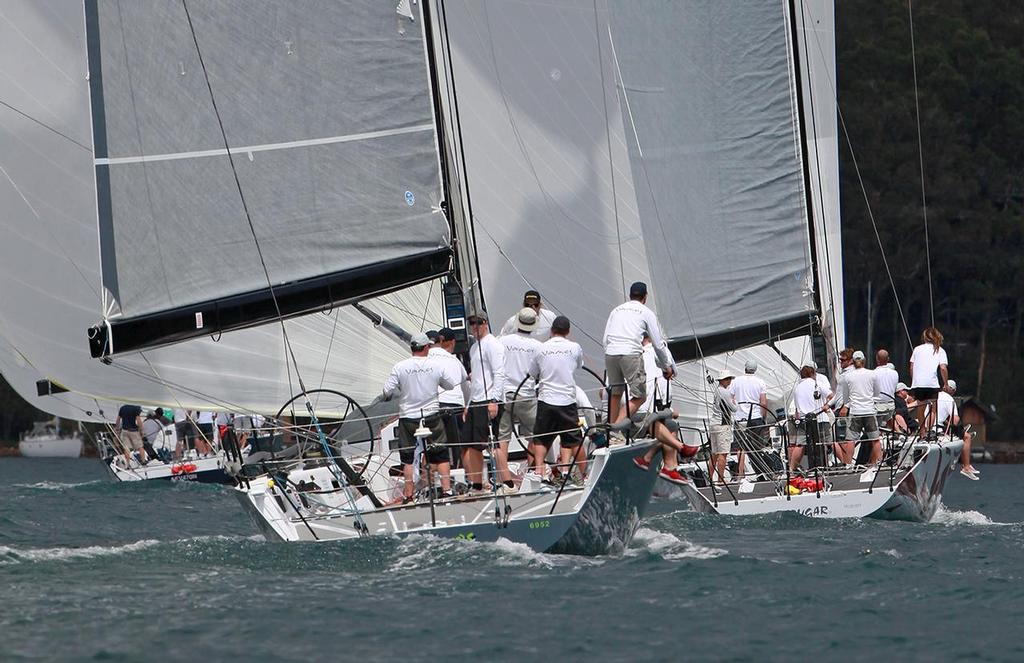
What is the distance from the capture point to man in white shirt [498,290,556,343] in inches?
544

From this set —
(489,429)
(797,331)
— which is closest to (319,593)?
(489,429)

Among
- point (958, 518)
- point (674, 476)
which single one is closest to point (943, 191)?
point (958, 518)

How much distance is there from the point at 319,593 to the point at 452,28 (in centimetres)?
989

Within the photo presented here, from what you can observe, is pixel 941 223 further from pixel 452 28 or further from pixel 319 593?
pixel 319 593

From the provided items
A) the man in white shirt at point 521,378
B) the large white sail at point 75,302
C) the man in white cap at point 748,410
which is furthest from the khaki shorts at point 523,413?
the man in white cap at point 748,410

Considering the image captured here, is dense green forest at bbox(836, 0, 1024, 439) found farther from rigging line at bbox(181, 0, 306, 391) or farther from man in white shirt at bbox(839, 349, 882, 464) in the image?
rigging line at bbox(181, 0, 306, 391)

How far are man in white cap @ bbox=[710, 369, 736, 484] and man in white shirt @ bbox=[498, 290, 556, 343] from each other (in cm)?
352

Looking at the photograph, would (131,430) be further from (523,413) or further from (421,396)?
(421,396)

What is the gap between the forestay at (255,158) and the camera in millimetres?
14758

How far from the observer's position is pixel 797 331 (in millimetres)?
23000

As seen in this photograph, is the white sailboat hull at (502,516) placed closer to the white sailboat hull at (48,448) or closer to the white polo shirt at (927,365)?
the white polo shirt at (927,365)

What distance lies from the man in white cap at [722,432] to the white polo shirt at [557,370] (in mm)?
4440

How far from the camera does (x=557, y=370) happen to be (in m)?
13.1

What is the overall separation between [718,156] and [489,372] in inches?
422
